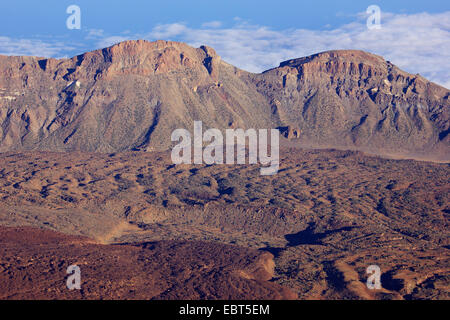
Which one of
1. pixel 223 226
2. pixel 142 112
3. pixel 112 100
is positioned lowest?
pixel 223 226

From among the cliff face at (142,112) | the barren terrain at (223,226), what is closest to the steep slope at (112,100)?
the cliff face at (142,112)

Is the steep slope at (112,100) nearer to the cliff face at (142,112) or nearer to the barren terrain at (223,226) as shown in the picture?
the cliff face at (142,112)

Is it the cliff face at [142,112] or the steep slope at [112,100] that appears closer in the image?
the steep slope at [112,100]

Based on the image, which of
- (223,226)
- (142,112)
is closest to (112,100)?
(142,112)

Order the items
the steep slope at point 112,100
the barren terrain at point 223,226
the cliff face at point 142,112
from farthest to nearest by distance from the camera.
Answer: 1. the cliff face at point 142,112
2. the steep slope at point 112,100
3. the barren terrain at point 223,226

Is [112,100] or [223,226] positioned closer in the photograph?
[223,226]

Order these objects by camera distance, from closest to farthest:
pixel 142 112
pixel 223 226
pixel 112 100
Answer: pixel 223 226
pixel 142 112
pixel 112 100

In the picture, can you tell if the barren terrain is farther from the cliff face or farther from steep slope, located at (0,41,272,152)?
the cliff face

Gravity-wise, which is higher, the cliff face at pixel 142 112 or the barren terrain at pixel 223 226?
the cliff face at pixel 142 112

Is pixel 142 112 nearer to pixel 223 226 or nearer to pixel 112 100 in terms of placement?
pixel 112 100

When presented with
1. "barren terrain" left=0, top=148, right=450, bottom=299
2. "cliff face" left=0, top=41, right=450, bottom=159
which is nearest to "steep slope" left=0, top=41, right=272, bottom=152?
"cliff face" left=0, top=41, right=450, bottom=159

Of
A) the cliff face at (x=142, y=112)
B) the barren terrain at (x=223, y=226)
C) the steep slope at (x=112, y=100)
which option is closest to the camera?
the barren terrain at (x=223, y=226)

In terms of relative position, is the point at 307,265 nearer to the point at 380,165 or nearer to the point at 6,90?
the point at 380,165
